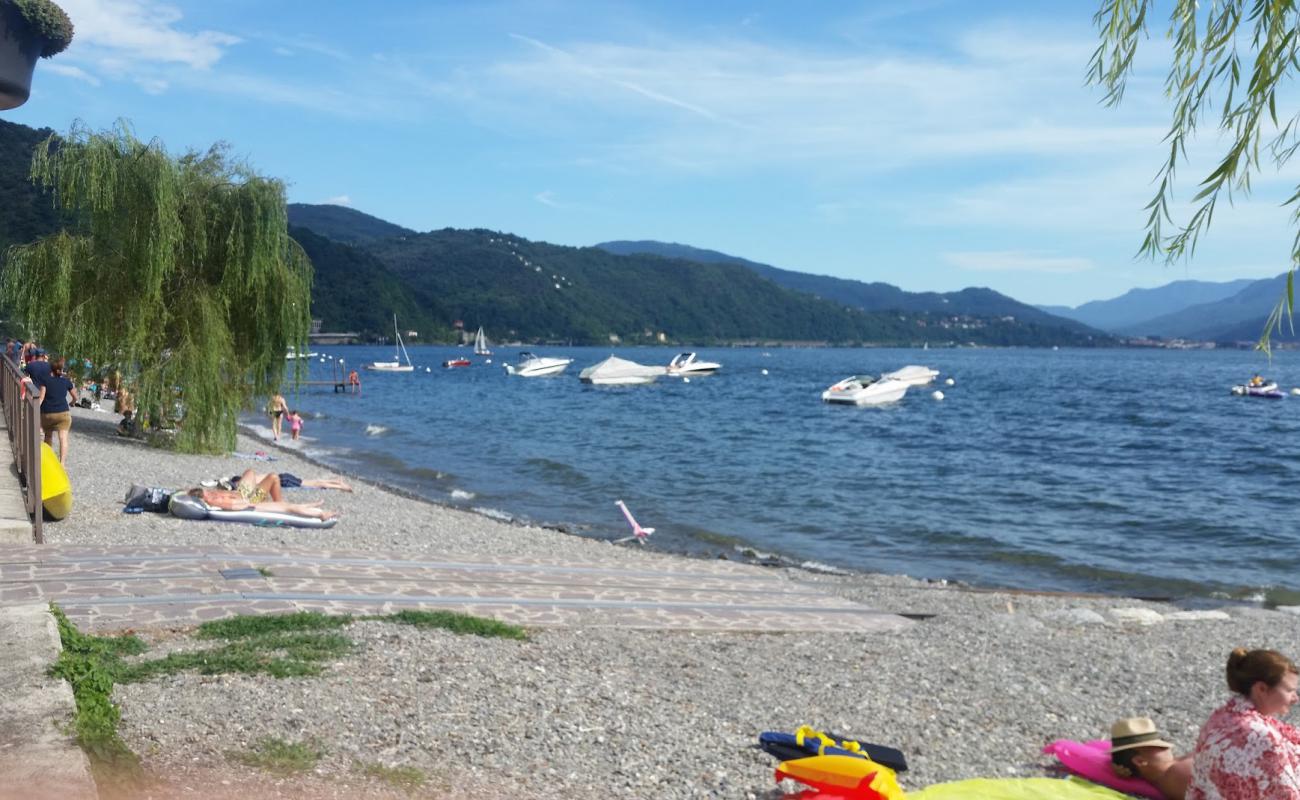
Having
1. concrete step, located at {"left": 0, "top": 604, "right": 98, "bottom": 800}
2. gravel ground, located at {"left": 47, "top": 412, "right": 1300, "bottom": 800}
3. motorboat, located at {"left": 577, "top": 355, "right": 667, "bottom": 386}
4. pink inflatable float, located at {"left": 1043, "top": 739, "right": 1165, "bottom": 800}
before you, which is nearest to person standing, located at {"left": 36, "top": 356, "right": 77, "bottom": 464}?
gravel ground, located at {"left": 47, "top": 412, "right": 1300, "bottom": 800}

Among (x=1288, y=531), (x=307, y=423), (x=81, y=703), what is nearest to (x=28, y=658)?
(x=81, y=703)

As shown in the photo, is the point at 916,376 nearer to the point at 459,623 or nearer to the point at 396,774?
the point at 459,623

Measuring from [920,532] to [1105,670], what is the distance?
991cm

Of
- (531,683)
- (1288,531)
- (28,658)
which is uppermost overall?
(28,658)

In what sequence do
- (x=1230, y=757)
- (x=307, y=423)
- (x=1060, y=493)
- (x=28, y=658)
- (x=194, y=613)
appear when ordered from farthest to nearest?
(x=307, y=423), (x=1060, y=493), (x=194, y=613), (x=28, y=658), (x=1230, y=757)

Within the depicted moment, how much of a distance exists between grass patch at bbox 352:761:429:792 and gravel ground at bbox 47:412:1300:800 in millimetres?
51

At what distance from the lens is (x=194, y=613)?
7.65 meters

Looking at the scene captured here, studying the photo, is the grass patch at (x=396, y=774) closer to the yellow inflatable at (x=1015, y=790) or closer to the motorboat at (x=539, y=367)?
the yellow inflatable at (x=1015, y=790)

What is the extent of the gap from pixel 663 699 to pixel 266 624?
9.13 feet

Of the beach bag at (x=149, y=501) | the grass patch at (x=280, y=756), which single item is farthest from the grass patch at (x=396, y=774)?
the beach bag at (x=149, y=501)

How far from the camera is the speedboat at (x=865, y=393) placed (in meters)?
56.7

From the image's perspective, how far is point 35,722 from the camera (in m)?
4.52

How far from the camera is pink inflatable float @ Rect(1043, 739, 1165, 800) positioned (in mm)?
5723

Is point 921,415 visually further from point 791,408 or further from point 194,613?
point 194,613
